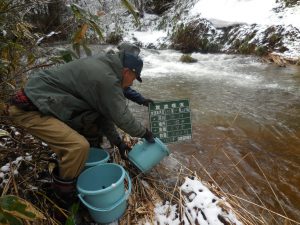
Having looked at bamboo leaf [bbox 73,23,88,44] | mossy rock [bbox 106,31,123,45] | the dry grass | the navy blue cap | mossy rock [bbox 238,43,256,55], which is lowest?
mossy rock [bbox 106,31,123,45]

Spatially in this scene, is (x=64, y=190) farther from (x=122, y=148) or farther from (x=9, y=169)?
(x=122, y=148)

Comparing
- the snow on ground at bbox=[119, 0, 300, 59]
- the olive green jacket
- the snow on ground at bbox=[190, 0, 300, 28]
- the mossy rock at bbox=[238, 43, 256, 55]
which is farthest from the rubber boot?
the snow on ground at bbox=[190, 0, 300, 28]

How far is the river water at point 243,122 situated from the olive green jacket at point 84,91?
4.03 feet

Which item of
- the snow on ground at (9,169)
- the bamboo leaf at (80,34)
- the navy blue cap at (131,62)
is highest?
the bamboo leaf at (80,34)

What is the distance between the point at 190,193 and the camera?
261 centimetres

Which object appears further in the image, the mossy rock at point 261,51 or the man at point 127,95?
the mossy rock at point 261,51

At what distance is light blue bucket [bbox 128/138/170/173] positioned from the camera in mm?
2611

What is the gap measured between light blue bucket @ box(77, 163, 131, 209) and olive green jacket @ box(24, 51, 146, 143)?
358mm

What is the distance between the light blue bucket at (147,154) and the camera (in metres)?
2.61

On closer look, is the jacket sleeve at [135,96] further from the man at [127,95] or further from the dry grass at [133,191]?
the dry grass at [133,191]

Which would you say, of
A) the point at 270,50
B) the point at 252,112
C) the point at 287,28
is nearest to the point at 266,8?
the point at 287,28

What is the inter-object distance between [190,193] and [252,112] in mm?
3156

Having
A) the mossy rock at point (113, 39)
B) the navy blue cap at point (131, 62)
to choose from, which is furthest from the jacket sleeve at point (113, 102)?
the mossy rock at point (113, 39)

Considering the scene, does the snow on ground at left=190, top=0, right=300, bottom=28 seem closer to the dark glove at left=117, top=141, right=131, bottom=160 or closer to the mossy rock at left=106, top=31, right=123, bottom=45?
the mossy rock at left=106, top=31, right=123, bottom=45
